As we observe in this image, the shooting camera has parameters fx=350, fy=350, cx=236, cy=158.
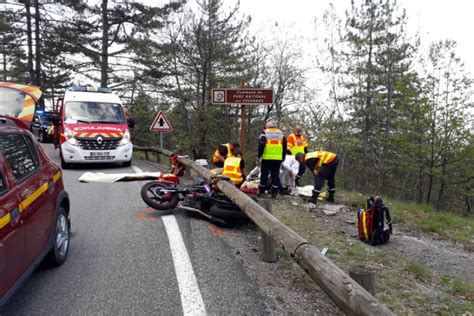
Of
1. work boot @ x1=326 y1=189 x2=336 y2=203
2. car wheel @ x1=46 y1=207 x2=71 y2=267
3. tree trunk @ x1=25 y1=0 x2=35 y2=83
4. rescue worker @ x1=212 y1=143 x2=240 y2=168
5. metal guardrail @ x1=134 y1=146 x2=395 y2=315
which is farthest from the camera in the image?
tree trunk @ x1=25 y1=0 x2=35 y2=83

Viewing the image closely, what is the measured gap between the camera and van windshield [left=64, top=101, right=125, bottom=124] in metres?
11.1

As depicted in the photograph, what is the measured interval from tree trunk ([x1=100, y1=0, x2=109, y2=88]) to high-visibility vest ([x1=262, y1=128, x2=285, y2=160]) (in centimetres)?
1707

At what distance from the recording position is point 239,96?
8008mm

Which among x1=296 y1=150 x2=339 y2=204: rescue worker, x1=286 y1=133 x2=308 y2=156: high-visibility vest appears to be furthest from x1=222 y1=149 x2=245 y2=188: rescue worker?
x1=286 y1=133 x2=308 y2=156: high-visibility vest

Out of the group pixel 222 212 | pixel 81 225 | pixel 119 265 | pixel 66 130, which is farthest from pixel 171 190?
pixel 66 130

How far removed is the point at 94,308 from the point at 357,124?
48.7ft

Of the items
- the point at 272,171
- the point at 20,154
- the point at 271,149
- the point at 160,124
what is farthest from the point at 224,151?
the point at 160,124

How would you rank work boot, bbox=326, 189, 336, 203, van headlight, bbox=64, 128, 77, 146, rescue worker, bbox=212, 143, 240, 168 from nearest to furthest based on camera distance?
rescue worker, bbox=212, 143, 240, 168, work boot, bbox=326, 189, 336, 203, van headlight, bbox=64, 128, 77, 146

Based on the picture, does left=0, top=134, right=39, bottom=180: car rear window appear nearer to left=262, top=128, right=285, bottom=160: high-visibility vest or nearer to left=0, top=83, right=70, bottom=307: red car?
left=0, top=83, right=70, bottom=307: red car

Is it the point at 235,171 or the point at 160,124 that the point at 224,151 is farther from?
the point at 160,124

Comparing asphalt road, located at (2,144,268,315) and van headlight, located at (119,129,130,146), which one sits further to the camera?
van headlight, located at (119,129,130,146)

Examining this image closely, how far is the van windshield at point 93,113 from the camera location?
11.1 m

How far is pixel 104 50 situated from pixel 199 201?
19440 millimetres

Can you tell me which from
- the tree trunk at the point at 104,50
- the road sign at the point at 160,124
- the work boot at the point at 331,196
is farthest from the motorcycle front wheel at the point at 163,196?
the tree trunk at the point at 104,50
